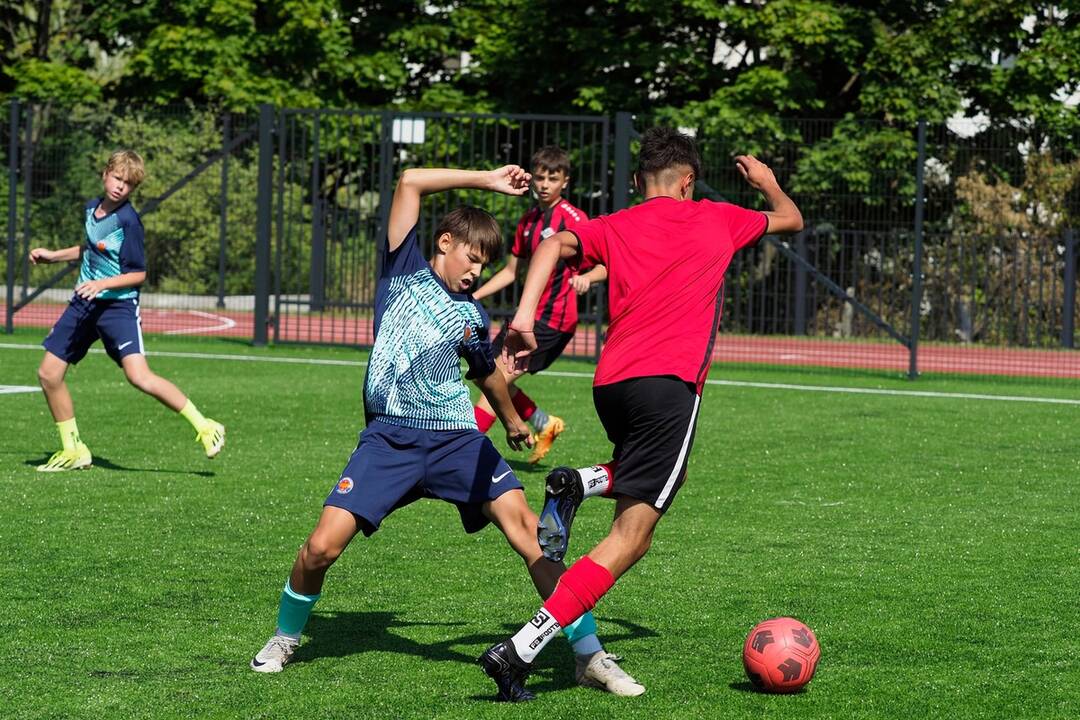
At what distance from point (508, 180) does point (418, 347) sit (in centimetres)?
68

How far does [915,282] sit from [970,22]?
11046mm

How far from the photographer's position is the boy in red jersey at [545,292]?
393 inches

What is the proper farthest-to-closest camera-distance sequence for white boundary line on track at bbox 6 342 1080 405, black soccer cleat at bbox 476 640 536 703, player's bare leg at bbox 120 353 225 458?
white boundary line on track at bbox 6 342 1080 405 → player's bare leg at bbox 120 353 225 458 → black soccer cleat at bbox 476 640 536 703

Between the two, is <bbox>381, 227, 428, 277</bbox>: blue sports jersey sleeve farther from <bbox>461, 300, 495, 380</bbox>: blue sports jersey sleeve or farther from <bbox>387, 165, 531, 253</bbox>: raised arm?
<bbox>461, 300, 495, 380</bbox>: blue sports jersey sleeve

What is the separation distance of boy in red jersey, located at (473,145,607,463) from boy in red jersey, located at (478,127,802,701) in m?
4.44

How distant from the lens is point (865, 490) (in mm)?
9898

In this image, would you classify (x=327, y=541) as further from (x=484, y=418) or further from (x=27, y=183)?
(x=27, y=183)

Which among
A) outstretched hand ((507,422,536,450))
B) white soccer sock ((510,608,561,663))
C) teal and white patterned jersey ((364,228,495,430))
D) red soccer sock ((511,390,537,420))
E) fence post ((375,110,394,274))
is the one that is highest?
fence post ((375,110,394,274))

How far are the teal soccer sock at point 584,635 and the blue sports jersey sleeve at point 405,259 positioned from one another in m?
1.35

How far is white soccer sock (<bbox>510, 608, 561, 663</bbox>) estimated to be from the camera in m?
5.04

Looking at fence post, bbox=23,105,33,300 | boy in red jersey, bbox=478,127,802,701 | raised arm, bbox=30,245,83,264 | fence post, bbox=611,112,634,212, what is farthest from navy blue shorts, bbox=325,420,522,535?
fence post, bbox=23,105,33,300

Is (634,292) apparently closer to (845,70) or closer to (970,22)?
(970,22)

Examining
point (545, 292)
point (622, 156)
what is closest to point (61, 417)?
point (545, 292)

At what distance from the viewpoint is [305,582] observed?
214 inches
